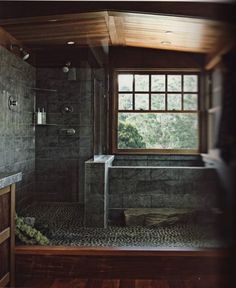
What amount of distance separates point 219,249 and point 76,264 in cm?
185

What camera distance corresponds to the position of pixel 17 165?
2348 mm

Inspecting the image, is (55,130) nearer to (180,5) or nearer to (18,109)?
(18,109)

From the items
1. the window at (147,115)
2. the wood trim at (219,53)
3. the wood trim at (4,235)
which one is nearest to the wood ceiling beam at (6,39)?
the window at (147,115)

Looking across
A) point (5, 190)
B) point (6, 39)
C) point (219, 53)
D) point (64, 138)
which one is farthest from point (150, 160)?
point (219, 53)

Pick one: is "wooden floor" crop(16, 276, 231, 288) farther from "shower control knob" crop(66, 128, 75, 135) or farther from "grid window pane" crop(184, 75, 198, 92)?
"grid window pane" crop(184, 75, 198, 92)

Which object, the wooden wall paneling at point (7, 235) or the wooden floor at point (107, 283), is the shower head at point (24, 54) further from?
the wooden floor at point (107, 283)

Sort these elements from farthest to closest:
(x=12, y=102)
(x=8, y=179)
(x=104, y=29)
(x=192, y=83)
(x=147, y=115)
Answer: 1. (x=12, y=102)
2. (x=104, y=29)
3. (x=147, y=115)
4. (x=8, y=179)
5. (x=192, y=83)

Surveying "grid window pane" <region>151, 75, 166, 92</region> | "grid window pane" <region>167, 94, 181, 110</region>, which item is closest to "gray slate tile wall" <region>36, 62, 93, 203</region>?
"grid window pane" <region>151, 75, 166, 92</region>

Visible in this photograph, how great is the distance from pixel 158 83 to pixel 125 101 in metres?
0.23

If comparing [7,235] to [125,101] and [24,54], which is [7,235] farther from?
[24,54]

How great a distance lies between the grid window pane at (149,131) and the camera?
80.0 inches

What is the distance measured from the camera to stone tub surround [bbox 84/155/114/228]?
92.5 inches

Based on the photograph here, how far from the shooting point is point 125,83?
2.17 metres

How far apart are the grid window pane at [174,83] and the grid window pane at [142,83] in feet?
0.49
